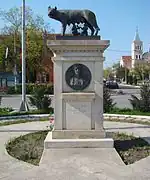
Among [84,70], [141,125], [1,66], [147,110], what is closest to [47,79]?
[1,66]

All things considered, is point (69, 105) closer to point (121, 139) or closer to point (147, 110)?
point (121, 139)

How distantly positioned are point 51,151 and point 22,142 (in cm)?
171

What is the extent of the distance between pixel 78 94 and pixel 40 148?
5.45ft

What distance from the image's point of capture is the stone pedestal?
27.7 feet

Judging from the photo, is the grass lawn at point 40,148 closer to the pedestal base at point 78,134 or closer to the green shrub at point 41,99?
the pedestal base at point 78,134

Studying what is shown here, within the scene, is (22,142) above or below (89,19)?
below

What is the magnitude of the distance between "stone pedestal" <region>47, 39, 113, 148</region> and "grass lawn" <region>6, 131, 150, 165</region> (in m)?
0.64

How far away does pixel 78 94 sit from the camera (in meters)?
8.41

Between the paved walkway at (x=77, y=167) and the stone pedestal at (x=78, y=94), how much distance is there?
76 centimetres

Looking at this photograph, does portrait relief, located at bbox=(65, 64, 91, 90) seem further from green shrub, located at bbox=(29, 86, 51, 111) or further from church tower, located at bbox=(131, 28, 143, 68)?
church tower, located at bbox=(131, 28, 143, 68)

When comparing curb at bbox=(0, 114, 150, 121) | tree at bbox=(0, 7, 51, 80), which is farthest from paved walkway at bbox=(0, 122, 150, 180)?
tree at bbox=(0, 7, 51, 80)

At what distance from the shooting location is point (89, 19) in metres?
8.78

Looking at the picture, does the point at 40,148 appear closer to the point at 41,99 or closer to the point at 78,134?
the point at 78,134

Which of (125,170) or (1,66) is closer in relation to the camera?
(125,170)
